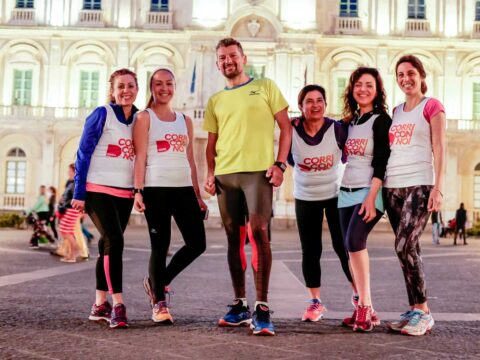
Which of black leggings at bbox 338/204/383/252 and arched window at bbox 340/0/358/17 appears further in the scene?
arched window at bbox 340/0/358/17

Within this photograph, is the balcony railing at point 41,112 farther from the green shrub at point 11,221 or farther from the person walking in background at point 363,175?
the person walking in background at point 363,175

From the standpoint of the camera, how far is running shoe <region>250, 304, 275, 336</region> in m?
4.58

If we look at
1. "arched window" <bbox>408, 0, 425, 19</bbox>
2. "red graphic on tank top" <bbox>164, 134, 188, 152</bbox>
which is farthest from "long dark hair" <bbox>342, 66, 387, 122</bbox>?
"arched window" <bbox>408, 0, 425, 19</bbox>

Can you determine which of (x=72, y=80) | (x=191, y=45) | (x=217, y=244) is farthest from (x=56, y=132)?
(x=217, y=244)

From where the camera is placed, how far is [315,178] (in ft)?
18.2

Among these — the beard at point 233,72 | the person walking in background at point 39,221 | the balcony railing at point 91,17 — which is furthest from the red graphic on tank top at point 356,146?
the balcony railing at point 91,17

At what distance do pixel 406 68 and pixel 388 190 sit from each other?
0.99m

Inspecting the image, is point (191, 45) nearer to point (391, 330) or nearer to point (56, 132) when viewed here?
point (56, 132)

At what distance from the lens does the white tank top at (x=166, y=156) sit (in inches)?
209

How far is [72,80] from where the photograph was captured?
31.0 meters

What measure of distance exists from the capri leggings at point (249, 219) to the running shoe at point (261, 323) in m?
0.12

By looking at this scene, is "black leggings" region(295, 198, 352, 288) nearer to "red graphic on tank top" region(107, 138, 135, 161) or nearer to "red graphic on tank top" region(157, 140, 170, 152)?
"red graphic on tank top" region(157, 140, 170, 152)

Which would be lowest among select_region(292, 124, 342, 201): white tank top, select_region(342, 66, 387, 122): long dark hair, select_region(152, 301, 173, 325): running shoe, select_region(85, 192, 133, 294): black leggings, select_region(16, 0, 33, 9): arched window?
select_region(152, 301, 173, 325): running shoe

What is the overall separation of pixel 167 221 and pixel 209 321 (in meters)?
0.87
